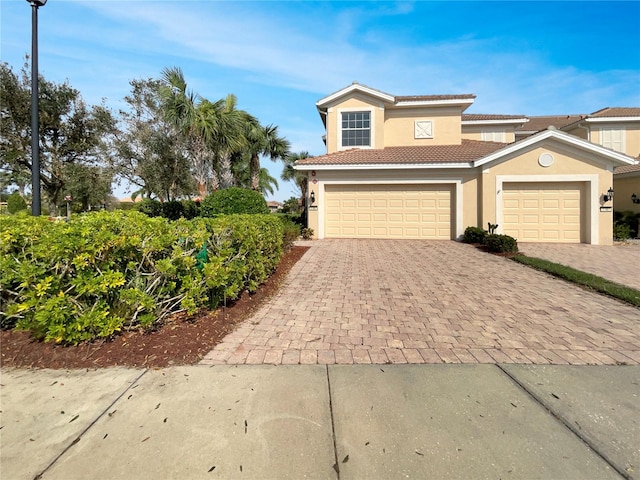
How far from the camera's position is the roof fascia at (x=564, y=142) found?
36.2 ft

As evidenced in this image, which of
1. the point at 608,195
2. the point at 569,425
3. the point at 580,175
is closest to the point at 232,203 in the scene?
the point at 569,425

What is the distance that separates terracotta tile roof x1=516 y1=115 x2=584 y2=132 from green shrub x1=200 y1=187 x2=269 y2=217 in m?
19.9

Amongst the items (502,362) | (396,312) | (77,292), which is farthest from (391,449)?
(77,292)

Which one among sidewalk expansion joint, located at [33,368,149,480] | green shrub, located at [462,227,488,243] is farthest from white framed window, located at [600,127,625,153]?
sidewalk expansion joint, located at [33,368,149,480]

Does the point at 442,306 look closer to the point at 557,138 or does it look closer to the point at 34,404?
the point at 34,404

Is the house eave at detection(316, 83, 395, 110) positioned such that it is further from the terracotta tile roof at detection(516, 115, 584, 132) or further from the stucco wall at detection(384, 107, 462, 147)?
the terracotta tile roof at detection(516, 115, 584, 132)

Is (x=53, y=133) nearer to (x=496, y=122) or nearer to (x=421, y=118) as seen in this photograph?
(x=421, y=118)

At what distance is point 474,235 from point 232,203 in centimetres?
864

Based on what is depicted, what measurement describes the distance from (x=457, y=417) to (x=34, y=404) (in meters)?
3.31

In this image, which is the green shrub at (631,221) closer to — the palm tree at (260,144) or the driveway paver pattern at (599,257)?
the driveway paver pattern at (599,257)

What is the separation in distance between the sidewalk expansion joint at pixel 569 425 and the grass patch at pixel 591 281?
3.83m

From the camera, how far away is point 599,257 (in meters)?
9.21

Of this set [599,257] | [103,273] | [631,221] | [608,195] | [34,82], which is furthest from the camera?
[631,221]

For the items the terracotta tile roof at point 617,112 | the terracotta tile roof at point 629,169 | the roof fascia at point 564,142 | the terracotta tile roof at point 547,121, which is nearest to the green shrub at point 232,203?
the roof fascia at point 564,142
